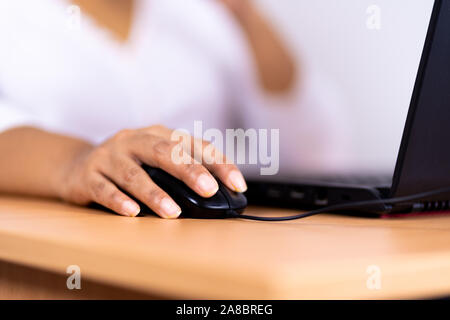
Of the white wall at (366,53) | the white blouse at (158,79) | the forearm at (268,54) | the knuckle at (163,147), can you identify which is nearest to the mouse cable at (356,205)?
the knuckle at (163,147)

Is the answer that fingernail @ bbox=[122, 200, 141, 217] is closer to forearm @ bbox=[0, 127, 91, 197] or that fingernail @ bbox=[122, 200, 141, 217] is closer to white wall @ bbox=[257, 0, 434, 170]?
forearm @ bbox=[0, 127, 91, 197]

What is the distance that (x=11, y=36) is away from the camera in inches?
50.2

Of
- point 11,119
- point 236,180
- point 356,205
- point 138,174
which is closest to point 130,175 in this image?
point 138,174

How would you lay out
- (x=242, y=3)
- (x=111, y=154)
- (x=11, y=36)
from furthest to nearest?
(x=242, y=3)
(x=11, y=36)
(x=111, y=154)

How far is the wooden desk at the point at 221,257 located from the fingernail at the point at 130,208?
2 cm

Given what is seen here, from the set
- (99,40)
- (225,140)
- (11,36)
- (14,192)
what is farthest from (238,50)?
(14,192)

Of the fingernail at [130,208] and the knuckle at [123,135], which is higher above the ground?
the knuckle at [123,135]

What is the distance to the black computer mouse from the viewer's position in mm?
596

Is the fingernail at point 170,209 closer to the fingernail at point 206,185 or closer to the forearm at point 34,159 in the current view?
the fingernail at point 206,185

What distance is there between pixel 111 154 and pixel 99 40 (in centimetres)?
81

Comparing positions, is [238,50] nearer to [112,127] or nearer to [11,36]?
[112,127]

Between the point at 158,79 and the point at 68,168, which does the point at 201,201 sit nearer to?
the point at 68,168

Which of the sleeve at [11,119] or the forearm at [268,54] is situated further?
the forearm at [268,54]

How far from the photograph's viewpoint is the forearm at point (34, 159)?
82 cm
